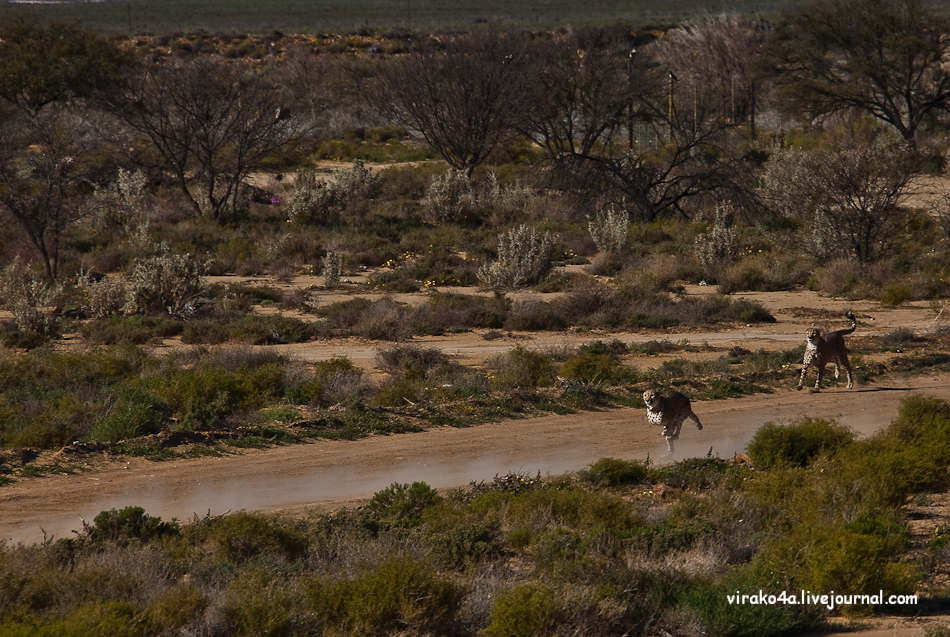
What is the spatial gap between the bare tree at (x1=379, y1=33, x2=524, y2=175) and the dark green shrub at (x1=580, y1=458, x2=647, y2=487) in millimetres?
26595

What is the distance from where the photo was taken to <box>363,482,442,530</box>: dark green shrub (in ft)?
38.1

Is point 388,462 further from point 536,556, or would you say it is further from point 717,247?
point 717,247

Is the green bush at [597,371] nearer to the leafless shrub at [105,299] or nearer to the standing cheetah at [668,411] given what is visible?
the standing cheetah at [668,411]

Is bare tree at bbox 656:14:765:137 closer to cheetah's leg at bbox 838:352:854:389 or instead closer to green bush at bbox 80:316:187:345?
green bush at bbox 80:316:187:345

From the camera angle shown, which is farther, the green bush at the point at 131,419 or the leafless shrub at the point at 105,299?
the leafless shrub at the point at 105,299

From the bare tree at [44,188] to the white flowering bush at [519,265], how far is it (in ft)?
31.5

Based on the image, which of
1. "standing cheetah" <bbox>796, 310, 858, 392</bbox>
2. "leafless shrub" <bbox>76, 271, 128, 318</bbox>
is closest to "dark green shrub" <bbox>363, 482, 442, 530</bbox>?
"standing cheetah" <bbox>796, 310, 858, 392</bbox>

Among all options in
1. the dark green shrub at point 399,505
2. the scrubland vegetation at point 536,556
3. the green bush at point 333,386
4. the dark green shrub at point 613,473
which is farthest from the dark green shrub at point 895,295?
the dark green shrub at point 399,505

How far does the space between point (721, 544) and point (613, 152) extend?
110 ft

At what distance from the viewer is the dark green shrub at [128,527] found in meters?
10.9

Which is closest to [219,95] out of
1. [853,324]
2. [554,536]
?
[853,324]

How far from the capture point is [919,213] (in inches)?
1270

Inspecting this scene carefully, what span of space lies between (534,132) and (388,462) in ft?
97.1

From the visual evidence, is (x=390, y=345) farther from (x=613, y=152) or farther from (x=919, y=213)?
(x=613, y=152)
